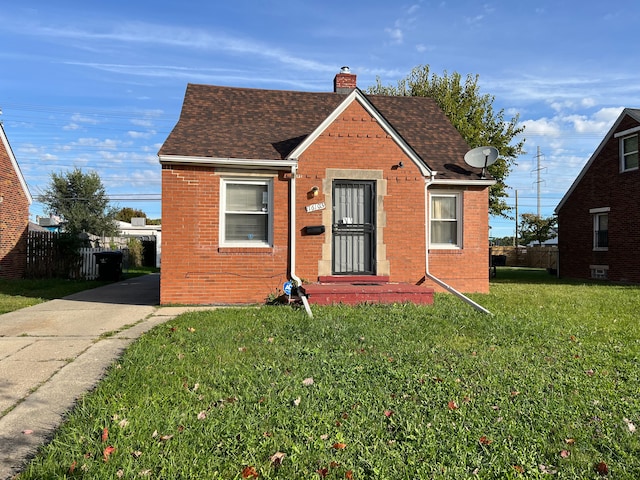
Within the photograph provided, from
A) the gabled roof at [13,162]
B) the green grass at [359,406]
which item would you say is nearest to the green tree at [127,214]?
the gabled roof at [13,162]

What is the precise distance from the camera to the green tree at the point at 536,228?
54153mm

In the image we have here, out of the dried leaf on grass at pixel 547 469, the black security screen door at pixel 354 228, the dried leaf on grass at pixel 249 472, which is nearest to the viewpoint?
the dried leaf on grass at pixel 249 472

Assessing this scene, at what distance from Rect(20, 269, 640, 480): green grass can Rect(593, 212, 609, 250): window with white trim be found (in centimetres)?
1429

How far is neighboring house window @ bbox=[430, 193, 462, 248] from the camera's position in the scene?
11.4 metres

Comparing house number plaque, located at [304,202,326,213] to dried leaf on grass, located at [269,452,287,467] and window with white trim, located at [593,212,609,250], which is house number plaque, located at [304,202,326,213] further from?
window with white trim, located at [593,212,609,250]

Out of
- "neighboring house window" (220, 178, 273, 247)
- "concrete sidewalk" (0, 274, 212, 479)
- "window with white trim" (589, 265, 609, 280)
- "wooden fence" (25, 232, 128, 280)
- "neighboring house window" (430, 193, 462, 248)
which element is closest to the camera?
"concrete sidewalk" (0, 274, 212, 479)

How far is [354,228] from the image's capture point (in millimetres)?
9992

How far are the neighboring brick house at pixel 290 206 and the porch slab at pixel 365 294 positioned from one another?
0.88ft

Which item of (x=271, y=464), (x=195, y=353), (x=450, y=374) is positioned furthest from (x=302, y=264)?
(x=271, y=464)

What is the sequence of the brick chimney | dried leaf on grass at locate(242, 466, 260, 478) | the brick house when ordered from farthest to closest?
the brick house
the brick chimney
dried leaf on grass at locate(242, 466, 260, 478)

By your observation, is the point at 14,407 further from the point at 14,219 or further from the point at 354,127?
the point at 14,219

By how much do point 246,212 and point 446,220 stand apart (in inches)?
207

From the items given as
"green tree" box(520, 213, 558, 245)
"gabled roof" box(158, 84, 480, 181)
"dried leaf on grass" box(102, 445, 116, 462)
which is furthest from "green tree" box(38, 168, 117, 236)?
"green tree" box(520, 213, 558, 245)

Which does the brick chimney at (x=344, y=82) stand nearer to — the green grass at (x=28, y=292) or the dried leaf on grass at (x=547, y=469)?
the green grass at (x=28, y=292)
